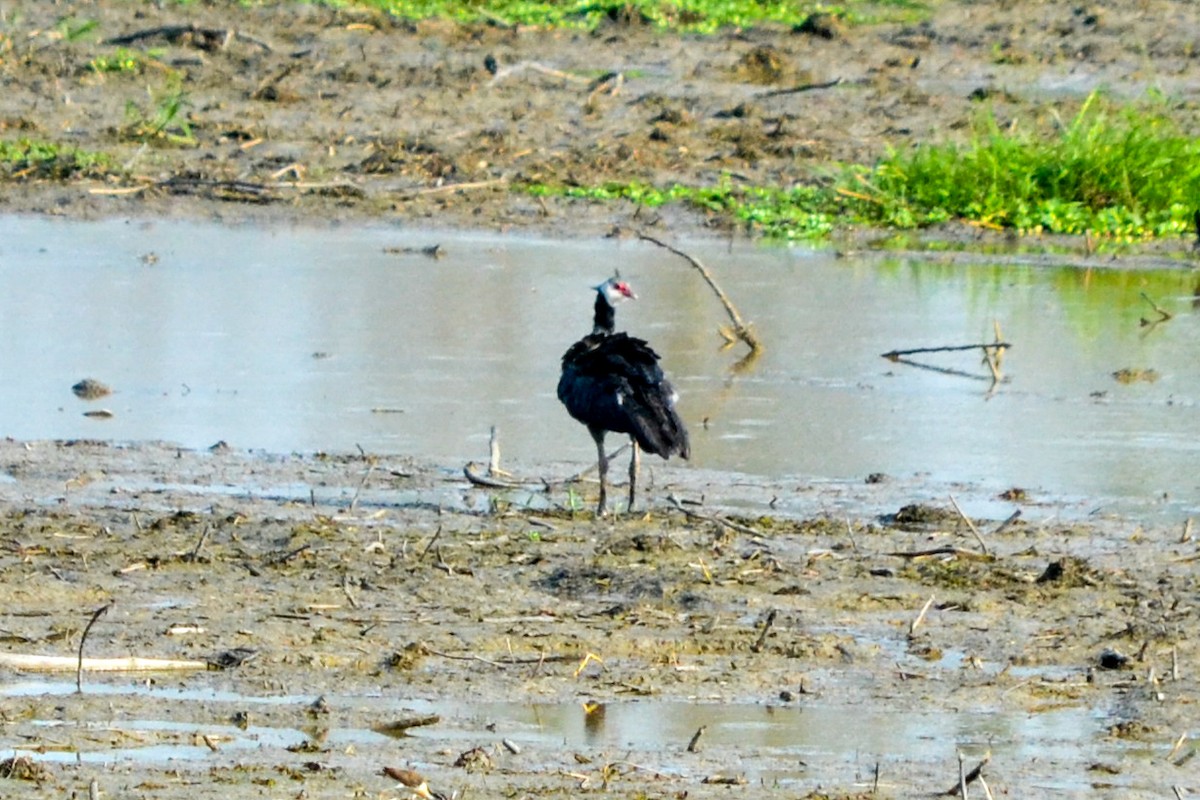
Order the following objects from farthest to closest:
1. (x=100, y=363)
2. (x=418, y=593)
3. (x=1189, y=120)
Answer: (x=1189, y=120)
(x=100, y=363)
(x=418, y=593)

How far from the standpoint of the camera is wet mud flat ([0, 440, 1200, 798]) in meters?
5.25

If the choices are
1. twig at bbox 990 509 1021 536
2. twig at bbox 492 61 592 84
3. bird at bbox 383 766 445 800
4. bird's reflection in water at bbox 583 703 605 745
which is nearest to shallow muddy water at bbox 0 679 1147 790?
bird's reflection in water at bbox 583 703 605 745

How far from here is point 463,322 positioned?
12.1 metres

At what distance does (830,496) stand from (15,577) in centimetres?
314

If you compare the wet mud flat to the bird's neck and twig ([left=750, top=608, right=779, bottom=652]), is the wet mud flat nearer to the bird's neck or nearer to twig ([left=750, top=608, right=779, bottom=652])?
twig ([left=750, top=608, right=779, bottom=652])

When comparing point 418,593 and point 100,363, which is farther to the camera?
point 100,363

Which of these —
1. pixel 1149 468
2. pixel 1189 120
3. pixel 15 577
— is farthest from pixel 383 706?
pixel 1189 120

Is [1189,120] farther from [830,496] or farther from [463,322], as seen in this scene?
[830,496]

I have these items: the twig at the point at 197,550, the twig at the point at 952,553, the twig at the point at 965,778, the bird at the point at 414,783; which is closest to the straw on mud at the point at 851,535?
the twig at the point at 952,553

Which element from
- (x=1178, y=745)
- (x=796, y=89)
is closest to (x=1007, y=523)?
(x=1178, y=745)

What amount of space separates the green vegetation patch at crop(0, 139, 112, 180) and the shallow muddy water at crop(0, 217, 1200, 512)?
136 cm

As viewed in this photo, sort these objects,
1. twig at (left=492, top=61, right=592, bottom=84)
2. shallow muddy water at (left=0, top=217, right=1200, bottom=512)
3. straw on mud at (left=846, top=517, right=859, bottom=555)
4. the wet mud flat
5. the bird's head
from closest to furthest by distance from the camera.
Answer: the wet mud flat → straw on mud at (left=846, top=517, right=859, bottom=555) → shallow muddy water at (left=0, top=217, right=1200, bottom=512) → the bird's head → twig at (left=492, top=61, right=592, bottom=84)

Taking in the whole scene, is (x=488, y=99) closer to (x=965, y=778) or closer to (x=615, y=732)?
(x=615, y=732)

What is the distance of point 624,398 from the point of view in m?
8.07
